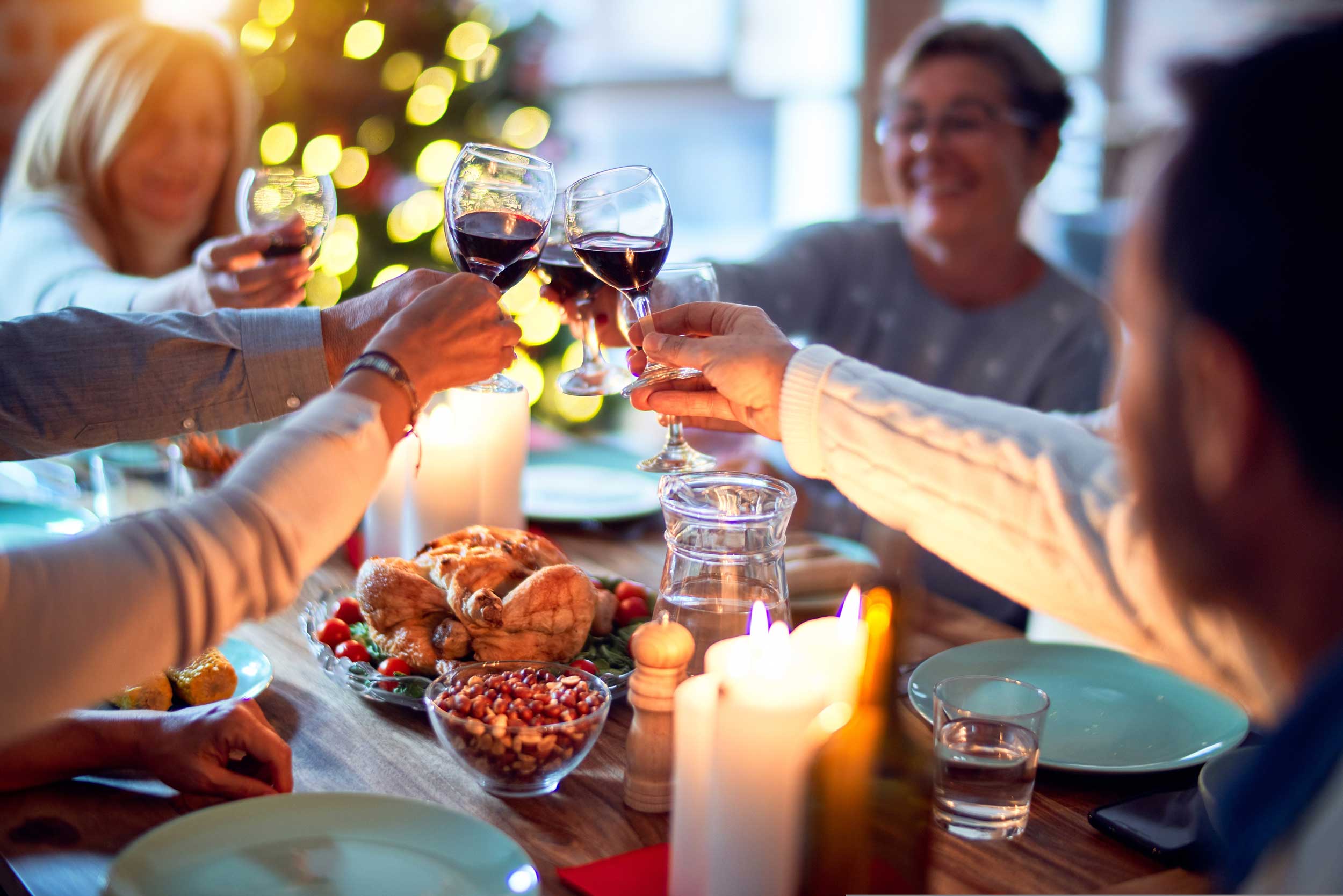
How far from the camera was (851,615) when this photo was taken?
774 millimetres

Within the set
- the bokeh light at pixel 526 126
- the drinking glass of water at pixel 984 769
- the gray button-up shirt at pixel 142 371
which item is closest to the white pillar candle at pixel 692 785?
the drinking glass of water at pixel 984 769

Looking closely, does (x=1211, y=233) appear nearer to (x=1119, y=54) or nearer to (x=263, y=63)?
(x=263, y=63)

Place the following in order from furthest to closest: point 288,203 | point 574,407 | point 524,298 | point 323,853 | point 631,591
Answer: point 574,407 → point 524,298 → point 288,203 → point 631,591 → point 323,853

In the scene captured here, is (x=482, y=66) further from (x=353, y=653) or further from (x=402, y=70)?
(x=353, y=653)

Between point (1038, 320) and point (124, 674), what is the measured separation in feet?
6.37

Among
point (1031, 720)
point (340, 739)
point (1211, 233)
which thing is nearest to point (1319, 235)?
point (1211, 233)

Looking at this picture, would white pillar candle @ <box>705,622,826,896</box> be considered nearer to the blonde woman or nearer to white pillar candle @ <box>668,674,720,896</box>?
white pillar candle @ <box>668,674,720,896</box>

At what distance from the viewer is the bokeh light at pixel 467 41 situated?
292cm

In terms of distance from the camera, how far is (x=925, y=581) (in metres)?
1.87

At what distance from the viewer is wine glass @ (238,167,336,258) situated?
1.53m

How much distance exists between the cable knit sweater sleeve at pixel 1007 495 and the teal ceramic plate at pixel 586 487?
65cm

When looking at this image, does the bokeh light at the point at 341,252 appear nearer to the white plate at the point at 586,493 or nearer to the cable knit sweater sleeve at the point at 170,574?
the white plate at the point at 586,493

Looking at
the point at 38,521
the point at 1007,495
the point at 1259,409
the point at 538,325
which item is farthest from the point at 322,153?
the point at 1259,409

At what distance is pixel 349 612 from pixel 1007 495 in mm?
709
